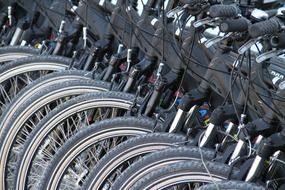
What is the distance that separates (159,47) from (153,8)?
0.79 ft

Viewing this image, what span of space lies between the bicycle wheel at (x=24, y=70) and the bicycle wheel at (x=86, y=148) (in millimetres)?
664

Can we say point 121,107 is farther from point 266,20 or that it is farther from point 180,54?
point 266,20

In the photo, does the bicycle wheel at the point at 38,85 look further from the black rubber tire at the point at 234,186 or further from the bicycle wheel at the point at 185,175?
the black rubber tire at the point at 234,186

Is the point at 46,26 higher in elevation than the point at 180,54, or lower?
lower

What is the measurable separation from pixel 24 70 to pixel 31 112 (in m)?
0.37

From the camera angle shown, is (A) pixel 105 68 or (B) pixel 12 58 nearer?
(A) pixel 105 68

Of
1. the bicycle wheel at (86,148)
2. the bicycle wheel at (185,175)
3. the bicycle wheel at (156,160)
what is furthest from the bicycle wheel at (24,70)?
the bicycle wheel at (185,175)

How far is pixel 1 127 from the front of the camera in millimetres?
3609

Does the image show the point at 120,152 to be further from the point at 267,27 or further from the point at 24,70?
the point at 24,70

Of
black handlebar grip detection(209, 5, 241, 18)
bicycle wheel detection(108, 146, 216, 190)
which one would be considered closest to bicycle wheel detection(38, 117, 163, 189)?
bicycle wheel detection(108, 146, 216, 190)

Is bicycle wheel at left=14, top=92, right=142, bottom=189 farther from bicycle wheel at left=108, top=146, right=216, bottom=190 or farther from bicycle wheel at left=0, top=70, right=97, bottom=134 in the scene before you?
bicycle wheel at left=108, top=146, right=216, bottom=190

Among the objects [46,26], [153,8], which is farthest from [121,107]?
[46,26]

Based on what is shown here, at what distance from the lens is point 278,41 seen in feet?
7.64

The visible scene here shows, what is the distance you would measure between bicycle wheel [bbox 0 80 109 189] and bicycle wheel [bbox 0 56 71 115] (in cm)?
23
